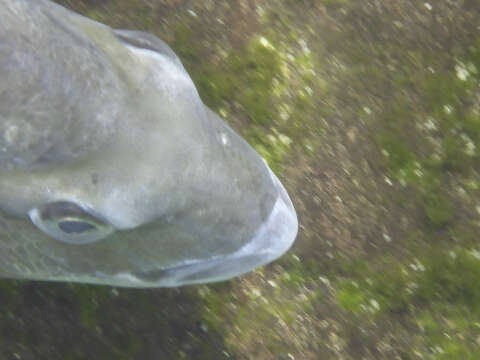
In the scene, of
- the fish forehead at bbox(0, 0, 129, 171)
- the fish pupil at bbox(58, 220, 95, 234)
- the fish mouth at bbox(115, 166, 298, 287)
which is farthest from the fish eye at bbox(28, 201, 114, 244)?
the fish mouth at bbox(115, 166, 298, 287)

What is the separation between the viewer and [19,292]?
9.66ft

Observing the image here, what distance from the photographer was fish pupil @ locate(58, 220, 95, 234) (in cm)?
175

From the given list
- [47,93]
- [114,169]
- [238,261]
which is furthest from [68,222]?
[238,261]

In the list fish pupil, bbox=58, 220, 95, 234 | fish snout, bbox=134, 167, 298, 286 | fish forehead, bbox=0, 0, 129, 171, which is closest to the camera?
fish forehead, bbox=0, 0, 129, 171

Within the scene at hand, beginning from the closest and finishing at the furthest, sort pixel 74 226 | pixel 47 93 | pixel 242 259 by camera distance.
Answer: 1. pixel 47 93
2. pixel 74 226
3. pixel 242 259

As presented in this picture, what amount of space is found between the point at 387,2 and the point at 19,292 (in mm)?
2632

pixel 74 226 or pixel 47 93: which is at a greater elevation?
pixel 47 93

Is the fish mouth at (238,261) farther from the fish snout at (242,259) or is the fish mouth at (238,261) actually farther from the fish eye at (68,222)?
the fish eye at (68,222)

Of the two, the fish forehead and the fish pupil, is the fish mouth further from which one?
the fish forehead

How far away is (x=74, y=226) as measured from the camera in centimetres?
177

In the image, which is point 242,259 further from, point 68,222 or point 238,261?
point 68,222

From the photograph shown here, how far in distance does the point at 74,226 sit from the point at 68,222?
0.08ft

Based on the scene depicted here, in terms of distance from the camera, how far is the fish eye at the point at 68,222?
1.73m

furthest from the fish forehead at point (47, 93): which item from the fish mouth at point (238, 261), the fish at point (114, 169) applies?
the fish mouth at point (238, 261)
